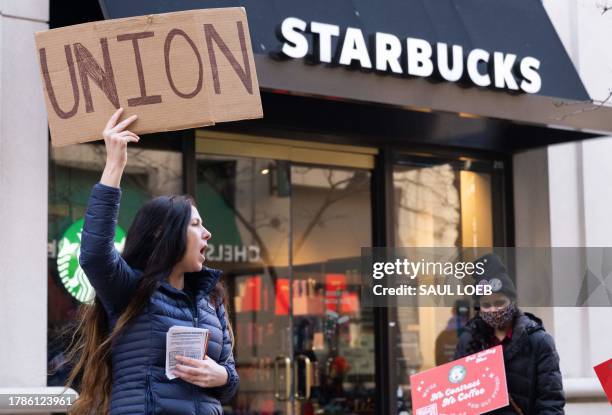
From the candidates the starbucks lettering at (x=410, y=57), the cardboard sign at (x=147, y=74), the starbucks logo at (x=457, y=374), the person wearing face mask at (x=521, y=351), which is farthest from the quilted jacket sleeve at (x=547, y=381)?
the cardboard sign at (x=147, y=74)

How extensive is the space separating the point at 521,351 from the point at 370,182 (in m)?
4.38

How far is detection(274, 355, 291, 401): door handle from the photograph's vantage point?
10539mm

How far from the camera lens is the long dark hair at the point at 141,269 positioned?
163 inches

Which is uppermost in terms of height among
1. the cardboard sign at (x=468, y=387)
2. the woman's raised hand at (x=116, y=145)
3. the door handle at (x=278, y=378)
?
the woman's raised hand at (x=116, y=145)

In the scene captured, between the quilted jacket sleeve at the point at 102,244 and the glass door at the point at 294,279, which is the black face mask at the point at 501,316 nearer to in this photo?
the quilted jacket sleeve at the point at 102,244

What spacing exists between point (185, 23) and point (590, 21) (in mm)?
7550

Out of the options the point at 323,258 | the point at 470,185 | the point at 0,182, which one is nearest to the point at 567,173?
the point at 470,185

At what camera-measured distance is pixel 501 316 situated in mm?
6645

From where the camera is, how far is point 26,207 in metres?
7.38

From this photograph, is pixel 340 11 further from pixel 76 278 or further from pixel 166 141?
pixel 76 278

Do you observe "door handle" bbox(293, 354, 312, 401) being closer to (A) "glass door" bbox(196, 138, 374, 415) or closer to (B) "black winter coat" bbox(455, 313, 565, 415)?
(A) "glass door" bbox(196, 138, 374, 415)

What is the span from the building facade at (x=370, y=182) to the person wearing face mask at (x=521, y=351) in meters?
2.23

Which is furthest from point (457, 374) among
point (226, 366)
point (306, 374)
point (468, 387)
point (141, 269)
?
point (306, 374)

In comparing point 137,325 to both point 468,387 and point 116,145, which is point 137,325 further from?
point 468,387
